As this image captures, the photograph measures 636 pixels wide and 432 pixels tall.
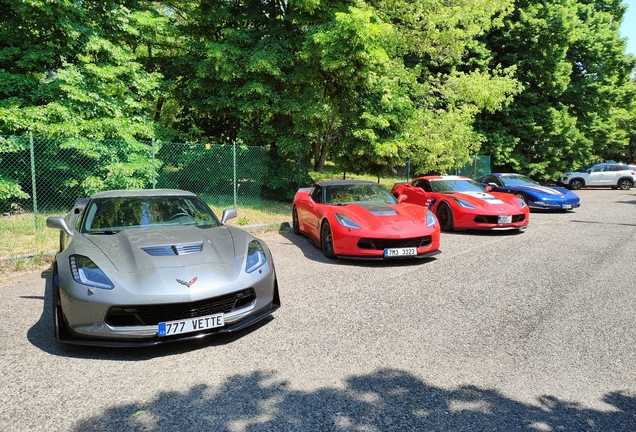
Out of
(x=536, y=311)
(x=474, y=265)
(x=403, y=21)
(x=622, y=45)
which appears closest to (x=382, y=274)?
(x=474, y=265)

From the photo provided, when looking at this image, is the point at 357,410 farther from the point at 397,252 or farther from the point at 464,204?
the point at 464,204

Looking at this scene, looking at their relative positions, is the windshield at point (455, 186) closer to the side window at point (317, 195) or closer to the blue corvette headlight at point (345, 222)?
the side window at point (317, 195)

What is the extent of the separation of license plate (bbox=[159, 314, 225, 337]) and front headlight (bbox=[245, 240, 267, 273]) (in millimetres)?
517

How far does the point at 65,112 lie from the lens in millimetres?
9289

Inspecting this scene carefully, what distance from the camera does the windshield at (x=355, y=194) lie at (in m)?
7.80

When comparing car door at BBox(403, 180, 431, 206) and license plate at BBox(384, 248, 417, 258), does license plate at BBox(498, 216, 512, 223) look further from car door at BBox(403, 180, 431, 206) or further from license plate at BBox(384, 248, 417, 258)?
license plate at BBox(384, 248, 417, 258)

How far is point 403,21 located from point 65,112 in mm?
10741

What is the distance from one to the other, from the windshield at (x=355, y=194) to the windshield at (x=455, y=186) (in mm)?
2736

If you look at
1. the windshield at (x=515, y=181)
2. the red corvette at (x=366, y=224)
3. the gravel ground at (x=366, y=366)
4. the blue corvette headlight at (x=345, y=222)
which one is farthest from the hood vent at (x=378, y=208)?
the windshield at (x=515, y=181)

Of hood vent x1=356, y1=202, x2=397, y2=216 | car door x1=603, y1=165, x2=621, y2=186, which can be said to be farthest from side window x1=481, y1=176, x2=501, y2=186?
car door x1=603, y1=165, x2=621, y2=186

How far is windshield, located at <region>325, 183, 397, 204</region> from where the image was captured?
7804 millimetres

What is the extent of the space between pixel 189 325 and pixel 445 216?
762 cm

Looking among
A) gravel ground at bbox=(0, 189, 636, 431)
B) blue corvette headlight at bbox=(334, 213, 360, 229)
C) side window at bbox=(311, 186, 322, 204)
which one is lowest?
gravel ground at bbox=(0, 189, 636, 431)

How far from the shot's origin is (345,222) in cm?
674
